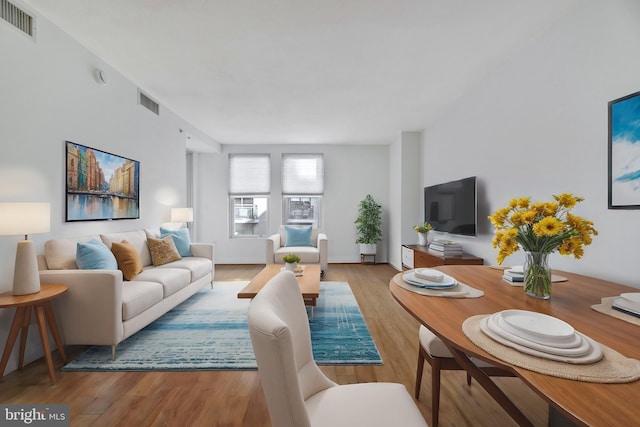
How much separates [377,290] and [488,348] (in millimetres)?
3423

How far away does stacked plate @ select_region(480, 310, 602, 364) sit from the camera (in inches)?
27.5

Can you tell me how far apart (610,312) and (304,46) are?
8.77 ft

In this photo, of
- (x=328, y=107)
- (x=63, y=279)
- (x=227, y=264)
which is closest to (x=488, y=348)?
(x=63, y=279)

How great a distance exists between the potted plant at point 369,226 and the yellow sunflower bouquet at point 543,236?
15.2 ft

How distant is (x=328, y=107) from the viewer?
3986 millimetres

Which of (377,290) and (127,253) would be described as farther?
(377,290)

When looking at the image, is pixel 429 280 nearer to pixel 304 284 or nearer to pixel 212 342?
pixel 304 284

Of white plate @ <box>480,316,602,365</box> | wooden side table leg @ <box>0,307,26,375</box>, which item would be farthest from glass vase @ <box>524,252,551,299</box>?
wooden side table leg @ <box>0,307,26,375</box>

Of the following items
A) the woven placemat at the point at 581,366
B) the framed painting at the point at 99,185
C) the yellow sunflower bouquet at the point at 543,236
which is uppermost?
the framed painting at the point at 99,185

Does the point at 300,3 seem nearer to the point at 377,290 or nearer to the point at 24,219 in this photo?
the point at 24,219

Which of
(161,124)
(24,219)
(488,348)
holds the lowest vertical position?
(488,348)

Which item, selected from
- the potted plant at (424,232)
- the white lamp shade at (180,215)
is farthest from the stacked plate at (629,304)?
the white lamp shade at (180,215)

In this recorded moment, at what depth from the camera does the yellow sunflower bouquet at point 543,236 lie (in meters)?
1.10

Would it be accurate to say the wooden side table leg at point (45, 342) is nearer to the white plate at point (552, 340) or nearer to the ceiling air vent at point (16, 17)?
the ceiling air vent at point (16, 17)
